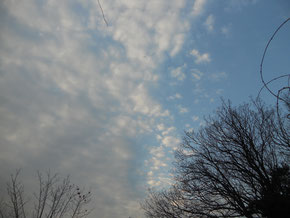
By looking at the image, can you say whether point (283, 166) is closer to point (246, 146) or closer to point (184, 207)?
point (246, 146)

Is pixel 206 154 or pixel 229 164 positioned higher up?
pixel 206 154

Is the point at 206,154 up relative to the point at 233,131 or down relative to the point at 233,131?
down

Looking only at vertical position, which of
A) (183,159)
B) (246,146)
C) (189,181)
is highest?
(183,159)

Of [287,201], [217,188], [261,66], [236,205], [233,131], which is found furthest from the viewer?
[233,131]

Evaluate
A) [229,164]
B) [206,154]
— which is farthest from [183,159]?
[229,164]

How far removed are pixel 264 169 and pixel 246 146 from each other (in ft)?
4.50

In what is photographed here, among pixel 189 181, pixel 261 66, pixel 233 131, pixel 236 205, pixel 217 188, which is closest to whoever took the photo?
pixel 261 66

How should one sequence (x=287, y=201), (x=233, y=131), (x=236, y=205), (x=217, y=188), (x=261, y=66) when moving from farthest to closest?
(x=233, y=131), (x=217, y=188), (x=236, y=205), (x=287, y=201), (x=261, y=66)

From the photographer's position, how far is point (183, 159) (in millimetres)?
10531

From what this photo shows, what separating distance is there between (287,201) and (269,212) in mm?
825

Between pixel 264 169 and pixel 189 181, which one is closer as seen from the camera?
pixel 264 169

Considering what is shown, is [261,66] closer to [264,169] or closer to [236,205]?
[236,205]

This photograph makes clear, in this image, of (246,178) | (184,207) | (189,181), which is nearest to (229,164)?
(246,178)

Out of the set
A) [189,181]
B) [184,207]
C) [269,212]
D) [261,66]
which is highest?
[189,181]
